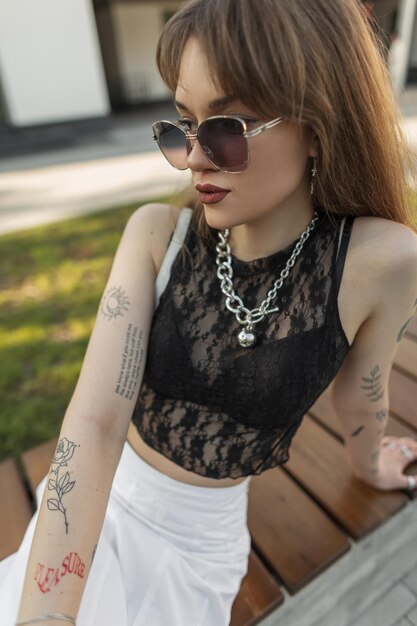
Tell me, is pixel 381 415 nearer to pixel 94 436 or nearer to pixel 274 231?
pixel 274 231

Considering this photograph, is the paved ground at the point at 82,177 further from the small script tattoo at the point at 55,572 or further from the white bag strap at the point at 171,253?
the small script tattoo at the point at 55,572

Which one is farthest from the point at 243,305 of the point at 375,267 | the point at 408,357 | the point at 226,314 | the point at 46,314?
the point at 46,314

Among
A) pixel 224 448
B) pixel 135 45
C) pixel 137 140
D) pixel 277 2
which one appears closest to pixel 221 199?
pixel 277 2

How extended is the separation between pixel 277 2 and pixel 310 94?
0.17 metres

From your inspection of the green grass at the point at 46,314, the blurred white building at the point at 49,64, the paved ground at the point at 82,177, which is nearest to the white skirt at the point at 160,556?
the green grass at the point at 46,314

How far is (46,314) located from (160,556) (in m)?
2.52

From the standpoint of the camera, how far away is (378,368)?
1282mm

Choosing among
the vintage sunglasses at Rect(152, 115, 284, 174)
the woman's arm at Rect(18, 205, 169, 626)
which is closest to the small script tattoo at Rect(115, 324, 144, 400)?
the woman's arm at Rect(18, 205, 169, 626)

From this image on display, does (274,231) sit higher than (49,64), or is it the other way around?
(274,231)

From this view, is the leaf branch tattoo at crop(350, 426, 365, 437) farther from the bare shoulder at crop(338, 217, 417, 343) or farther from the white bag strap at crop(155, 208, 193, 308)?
the white bag strap at crop(155, 208, 193, 308)

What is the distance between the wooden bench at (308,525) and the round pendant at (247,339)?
2.54 ft

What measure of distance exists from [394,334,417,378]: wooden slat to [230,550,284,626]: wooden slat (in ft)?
3.98

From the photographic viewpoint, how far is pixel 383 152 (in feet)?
3.50

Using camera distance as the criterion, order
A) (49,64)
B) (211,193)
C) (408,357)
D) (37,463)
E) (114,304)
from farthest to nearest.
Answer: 1. (49,64)
2. (408,357)
3. (37,463)
4. (114,304)
5. (211,193)
